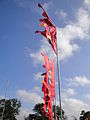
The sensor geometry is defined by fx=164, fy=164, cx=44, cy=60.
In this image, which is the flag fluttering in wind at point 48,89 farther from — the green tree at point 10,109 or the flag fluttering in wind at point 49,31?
the green tree at point 10,109

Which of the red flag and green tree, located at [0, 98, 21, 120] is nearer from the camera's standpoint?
the red flag

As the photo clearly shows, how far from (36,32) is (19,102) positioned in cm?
6588

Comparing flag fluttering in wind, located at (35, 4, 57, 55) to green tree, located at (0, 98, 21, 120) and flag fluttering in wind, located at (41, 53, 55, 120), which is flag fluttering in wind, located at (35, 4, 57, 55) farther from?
green tree, located at (0, 98, 21, 120)

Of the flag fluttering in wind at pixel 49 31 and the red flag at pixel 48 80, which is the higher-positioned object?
the flag fluttering in wind at pixel 49 31

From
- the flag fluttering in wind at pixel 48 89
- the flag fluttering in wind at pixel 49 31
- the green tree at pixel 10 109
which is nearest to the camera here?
the flag fluttering in wind at pixel 49 31

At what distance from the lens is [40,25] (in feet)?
42.3

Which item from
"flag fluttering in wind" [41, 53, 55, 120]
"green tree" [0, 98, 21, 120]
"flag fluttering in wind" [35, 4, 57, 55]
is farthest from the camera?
"green tree" [0, 98, 21, 120]

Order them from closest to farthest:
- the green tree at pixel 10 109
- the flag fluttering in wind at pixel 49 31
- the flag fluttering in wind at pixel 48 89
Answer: the flag fluttering in wind at pixel 49 31 < the flag fluttering in wind at pixel 48 89 < the green tree at pixel 10 109

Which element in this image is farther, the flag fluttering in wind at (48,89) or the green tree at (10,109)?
the green tree at (10,109)

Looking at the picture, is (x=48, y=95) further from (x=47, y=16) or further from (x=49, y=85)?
(x=47, y=16)

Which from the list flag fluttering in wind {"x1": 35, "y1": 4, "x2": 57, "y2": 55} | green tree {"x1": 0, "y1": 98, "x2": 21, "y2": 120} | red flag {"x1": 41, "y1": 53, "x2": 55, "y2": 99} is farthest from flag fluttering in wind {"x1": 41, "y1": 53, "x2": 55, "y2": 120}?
green tree {"x1": 0, "y1": 98, "x2": 21, "y2": 120}

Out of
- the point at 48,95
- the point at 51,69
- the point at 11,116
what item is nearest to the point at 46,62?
the point at 51,69

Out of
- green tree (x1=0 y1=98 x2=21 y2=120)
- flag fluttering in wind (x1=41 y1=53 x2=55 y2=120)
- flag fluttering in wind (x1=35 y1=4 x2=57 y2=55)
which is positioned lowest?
flag fluttering in wind (x1=41 y1=53 x2=55 y2=120)

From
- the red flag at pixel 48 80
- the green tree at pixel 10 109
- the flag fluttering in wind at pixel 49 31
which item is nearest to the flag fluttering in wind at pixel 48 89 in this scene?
the red flag at pixel 48 80
